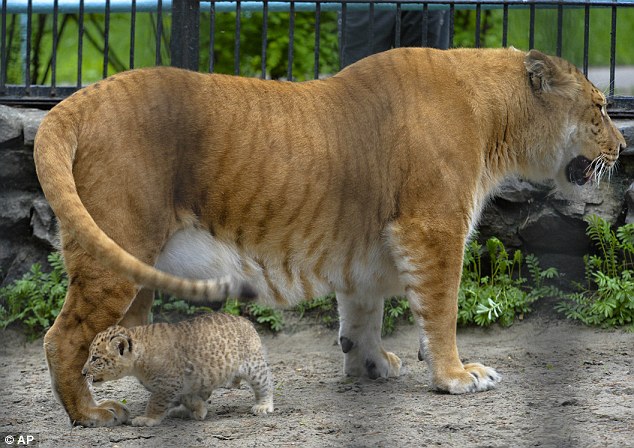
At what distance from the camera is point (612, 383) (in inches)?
200

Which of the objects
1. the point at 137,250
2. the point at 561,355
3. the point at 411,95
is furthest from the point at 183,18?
the point at 561,355

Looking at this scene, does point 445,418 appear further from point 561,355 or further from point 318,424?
point 561,355

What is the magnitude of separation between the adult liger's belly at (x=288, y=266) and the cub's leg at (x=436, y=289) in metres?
0.15

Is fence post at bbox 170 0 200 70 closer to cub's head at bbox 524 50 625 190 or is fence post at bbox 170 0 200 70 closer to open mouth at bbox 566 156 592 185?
cub's head at bbox 524 50 625 190

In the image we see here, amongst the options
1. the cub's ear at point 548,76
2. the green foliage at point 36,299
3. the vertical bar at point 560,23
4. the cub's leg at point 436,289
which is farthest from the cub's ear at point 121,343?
the vertical bar at point 560,23

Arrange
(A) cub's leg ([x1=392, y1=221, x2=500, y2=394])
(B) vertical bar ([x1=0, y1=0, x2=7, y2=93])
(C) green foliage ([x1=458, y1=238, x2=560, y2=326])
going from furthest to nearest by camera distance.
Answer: (B) vertical bar ([x1=0, y1=0, x2=7, y2=93]), (C) green foliage ([x1=458, y1=238, x2=560, y2=326]), (A) cub's leg ([x1=392, y1=221, x2=500, y2=394])

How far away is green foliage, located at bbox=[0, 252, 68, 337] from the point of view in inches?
252

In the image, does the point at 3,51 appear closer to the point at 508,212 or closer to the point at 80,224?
the point at 80,224

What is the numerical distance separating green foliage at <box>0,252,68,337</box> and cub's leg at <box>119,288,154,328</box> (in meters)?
1.48

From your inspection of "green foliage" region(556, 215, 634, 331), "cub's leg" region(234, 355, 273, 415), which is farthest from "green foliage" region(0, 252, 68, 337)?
"green foliage" region(556, 215, 634, 331)

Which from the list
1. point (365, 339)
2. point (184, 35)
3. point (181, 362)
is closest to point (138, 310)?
point (181, 362)

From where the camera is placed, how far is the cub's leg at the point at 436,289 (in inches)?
196

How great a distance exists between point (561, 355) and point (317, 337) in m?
1.54

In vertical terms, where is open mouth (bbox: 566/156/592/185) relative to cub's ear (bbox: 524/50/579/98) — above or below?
below
